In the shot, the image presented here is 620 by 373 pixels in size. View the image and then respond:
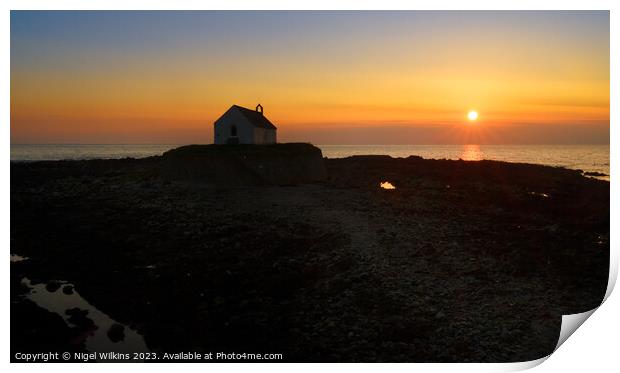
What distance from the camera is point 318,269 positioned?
41.0ft

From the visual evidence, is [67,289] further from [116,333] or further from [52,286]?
[116,333]

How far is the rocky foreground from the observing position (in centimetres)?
934

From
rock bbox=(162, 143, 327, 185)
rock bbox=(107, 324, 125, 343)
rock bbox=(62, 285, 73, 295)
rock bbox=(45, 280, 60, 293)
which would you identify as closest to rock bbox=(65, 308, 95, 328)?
rock bbox=(107, 324, 125, 343)

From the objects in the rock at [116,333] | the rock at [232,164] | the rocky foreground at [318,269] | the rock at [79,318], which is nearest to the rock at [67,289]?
the rocky foreground at [318,269]

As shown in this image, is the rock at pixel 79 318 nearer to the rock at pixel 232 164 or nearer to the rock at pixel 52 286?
the rock at pixel 52 286

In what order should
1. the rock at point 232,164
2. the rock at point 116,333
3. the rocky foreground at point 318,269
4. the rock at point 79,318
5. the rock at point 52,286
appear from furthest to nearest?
the rock at point 232,164 → the rock at point 52,286 → the rock at point 79,318 → the rock at point 116,333 → the rocky foreground at point 318,269

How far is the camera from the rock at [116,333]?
380 inches

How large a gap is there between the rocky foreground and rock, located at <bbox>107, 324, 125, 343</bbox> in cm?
28

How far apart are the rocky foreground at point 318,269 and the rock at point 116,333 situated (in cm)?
28

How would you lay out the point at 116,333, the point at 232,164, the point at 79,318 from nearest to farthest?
the point at 116,333, the point at 79,318, the point at 232,164

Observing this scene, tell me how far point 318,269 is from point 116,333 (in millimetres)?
5204

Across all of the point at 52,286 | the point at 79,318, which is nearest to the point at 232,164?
the point at 52,286
